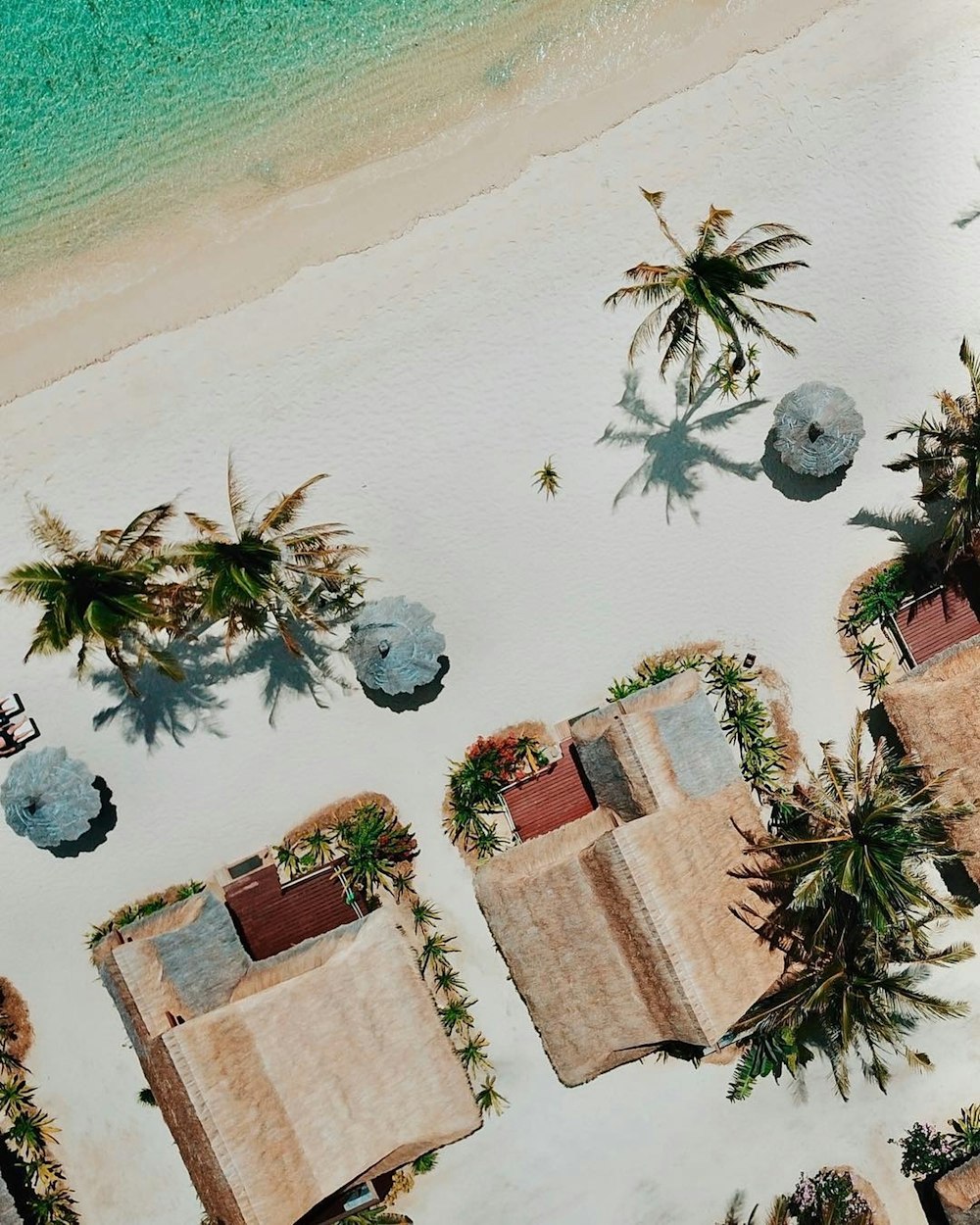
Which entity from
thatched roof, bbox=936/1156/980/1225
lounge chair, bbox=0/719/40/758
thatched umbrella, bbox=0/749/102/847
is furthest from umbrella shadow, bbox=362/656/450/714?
thatched roof, bbox=936/1156/980/1225

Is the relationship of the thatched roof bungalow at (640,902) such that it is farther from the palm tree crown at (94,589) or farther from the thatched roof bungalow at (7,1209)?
the thatched roof bungalow at (7,1209)

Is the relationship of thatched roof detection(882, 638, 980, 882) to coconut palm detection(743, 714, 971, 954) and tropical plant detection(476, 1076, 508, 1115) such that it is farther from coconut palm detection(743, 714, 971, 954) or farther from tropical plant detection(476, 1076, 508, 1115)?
tropical plant detection(476, 1076, 508, 1115)

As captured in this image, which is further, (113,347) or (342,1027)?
(113,347)

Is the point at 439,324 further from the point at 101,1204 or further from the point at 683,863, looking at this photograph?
the point at 101,1204

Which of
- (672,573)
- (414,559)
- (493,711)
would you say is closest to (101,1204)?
(493,711)

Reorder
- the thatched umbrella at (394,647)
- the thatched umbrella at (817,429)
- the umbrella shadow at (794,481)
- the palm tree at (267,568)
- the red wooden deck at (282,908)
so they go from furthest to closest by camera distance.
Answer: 1. the umbrella shadow at (794,481)
2. the red wooden deck at (282,908)
3. the thatched umbrella at (817,429)
4. the thatched umbrella at (394,647)
5. the palm tree at (267,568)

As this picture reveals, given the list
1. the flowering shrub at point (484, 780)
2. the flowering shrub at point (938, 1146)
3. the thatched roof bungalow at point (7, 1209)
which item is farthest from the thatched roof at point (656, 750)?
the thatched roof bungalow at point (7, 1209)

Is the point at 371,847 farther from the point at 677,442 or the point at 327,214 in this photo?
the point at 327,214
